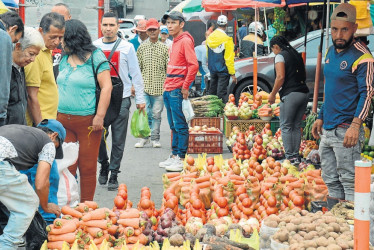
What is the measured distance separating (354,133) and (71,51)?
9.50 feet

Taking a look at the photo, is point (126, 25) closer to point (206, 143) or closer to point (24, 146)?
point (206, 143)

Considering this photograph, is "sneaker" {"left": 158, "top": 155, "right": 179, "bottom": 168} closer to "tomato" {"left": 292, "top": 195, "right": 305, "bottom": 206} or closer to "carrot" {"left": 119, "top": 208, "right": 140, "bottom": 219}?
"tomato" {"left": 292, "top": 195, "right": 305, "bottom": 206}

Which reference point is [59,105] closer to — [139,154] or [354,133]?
[354,133]

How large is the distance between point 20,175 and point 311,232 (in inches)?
83.4

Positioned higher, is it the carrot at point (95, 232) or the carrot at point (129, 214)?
the carrot at point (129, 214)

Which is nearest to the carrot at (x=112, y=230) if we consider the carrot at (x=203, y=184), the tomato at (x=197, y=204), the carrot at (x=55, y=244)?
the carrot at (x=55, y=244)

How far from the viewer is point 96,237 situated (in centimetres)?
487

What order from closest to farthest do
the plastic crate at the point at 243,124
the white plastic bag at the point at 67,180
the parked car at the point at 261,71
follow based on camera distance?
the white plastic bag at the point at 67,180 < the plastic crate at the point at 243,124 < the parked car at the point at 261,71

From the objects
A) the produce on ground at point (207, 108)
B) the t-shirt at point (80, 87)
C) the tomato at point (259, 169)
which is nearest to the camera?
the t-shirt at point (80, 87)

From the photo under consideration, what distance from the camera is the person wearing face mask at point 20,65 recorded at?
5.28 metres

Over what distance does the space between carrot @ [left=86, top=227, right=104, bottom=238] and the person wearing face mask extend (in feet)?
3.96

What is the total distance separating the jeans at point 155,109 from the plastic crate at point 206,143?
709 mm

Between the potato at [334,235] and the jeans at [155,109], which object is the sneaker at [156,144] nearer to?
the jeans at [155,109]

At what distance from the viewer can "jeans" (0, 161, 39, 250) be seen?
181 inches
